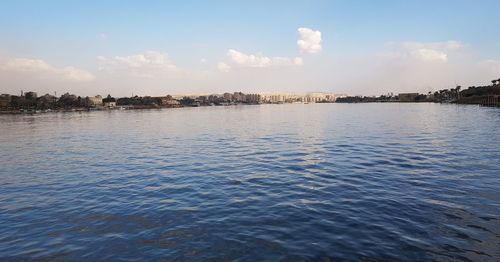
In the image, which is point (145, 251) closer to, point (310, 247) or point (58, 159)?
point (310, 247)

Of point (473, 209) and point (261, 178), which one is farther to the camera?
point (261, 178)

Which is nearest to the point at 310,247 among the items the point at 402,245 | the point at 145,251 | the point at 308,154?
the point at 402,245

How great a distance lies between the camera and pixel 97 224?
592 inches

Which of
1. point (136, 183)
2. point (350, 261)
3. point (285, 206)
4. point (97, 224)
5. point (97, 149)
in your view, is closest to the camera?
point (350, 261)

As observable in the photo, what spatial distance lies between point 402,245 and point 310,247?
10.3ft

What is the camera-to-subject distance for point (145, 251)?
471 inches

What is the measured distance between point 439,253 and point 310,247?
4.09 meters

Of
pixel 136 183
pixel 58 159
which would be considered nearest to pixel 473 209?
pixel 136 183

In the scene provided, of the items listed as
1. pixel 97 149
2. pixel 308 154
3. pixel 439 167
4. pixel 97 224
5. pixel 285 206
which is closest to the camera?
pixel 97 224

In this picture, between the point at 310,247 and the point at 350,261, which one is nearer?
the point at 350,261

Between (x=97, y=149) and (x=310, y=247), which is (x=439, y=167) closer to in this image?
(x=310, y=247)

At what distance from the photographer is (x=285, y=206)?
16891 mm

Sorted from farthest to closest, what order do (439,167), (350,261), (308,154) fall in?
(308,154) → (439,167) → (350,261)

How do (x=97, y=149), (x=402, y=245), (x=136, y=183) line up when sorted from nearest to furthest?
1. (x=402, y=245)
2. (x=136, y=183)
3. (x=97, y=149)
